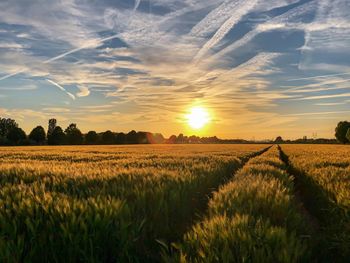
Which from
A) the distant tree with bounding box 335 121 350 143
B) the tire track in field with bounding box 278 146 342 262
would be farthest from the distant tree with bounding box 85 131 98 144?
the tire track in field with bounding box 278 146 342 262

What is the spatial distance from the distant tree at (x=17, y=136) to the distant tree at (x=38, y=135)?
8.50 m

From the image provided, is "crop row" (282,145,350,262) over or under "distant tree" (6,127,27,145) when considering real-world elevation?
under

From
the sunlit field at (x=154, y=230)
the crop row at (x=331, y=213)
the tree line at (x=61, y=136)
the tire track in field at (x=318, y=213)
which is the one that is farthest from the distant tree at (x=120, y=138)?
the sunlit field at (x=154, y=230)

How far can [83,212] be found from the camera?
5.29 metres

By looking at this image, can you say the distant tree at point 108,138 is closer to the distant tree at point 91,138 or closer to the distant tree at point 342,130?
the distant tree at point 91,138

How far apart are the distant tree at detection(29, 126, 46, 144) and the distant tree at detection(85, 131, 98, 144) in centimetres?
1547

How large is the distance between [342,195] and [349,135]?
11184 cm

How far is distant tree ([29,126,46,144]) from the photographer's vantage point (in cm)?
12825

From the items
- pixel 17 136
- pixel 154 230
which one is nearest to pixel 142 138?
pixel 17 136

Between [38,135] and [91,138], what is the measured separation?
1837 centimetres

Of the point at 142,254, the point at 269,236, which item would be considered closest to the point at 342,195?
the point at 269,236

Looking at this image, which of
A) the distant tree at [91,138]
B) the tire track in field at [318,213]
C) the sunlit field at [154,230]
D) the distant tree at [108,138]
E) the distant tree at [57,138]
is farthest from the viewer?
the distant tree at [108,138]

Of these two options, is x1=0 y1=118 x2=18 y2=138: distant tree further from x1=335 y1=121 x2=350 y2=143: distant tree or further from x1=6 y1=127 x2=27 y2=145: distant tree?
x1=335 y1=121 x2=350 y2=143: distant tree

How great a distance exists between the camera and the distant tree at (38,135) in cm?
12825
